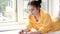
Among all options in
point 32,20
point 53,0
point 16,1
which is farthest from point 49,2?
point 32,20

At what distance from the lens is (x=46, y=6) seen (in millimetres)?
2100

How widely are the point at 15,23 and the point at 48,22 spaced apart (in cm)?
69

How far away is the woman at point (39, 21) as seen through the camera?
1.40m

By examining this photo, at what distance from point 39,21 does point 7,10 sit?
0.67m

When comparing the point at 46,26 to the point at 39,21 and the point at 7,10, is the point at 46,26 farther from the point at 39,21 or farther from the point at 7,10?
the point at 7,10

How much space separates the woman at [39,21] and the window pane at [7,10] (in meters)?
0.47

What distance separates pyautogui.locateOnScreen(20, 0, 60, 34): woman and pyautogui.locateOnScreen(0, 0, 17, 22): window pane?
1.56 ft

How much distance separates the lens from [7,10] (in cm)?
197

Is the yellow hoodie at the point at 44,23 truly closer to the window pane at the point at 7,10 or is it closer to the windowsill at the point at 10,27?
the windowsill at the point at 10,27

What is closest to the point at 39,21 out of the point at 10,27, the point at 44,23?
the point at 44,23

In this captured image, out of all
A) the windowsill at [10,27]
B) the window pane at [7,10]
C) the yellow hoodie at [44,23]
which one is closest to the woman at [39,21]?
the yellow hoodie at [44,23]

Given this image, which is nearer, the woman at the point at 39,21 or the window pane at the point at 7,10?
the woman at the point at 39,21

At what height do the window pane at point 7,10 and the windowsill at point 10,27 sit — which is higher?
the window pane at point 7,10

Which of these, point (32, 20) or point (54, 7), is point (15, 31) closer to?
point (32, 20)
